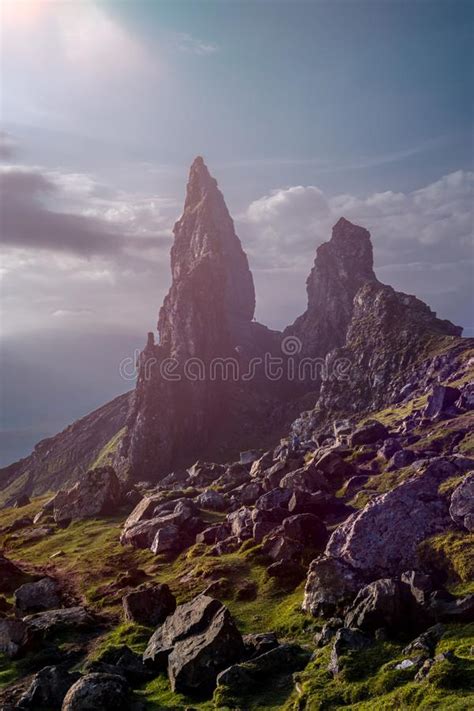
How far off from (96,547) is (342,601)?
5136cm

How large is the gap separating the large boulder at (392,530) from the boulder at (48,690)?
22380 mm

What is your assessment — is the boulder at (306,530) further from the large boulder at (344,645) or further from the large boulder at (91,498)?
the large boulder at (91,498)

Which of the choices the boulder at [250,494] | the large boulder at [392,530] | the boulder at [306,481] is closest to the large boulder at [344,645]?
the large boulder at [392,530]

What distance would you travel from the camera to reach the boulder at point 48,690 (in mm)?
31922

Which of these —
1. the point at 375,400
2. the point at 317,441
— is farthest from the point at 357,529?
the point at 375,400

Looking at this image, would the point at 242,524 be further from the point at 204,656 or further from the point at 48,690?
the point at 48,690

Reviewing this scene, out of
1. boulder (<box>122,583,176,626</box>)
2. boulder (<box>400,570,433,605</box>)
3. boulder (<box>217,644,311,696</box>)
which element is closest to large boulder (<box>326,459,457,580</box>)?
boulder (<box>400,570,433,605</box>)

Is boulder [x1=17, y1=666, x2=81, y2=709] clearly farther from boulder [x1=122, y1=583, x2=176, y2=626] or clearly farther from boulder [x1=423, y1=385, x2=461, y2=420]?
boulder [x1=423, y1=385, x2=461, y2=420]

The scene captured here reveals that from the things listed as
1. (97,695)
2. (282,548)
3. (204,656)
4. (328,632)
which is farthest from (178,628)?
(282,548)

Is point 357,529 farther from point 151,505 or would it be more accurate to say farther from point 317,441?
point 317,441

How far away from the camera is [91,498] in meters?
107

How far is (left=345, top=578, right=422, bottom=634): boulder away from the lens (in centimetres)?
3403

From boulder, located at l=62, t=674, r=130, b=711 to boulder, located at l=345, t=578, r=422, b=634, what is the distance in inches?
574

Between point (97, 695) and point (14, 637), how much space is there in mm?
16458
